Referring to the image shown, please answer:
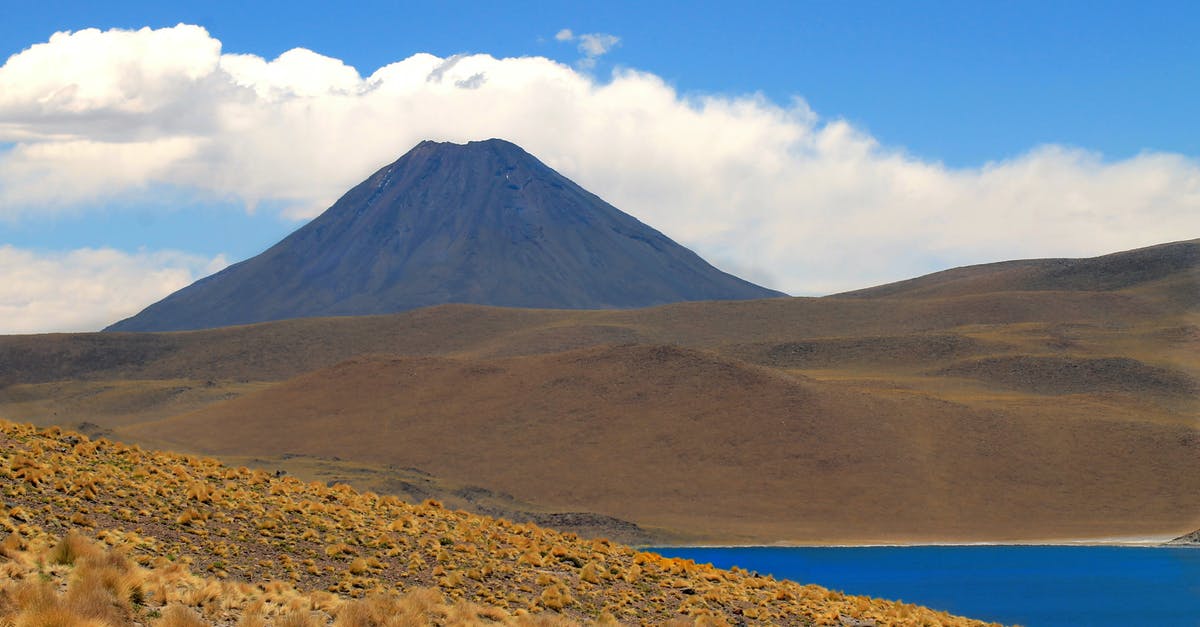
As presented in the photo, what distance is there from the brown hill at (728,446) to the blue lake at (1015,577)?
664 cm

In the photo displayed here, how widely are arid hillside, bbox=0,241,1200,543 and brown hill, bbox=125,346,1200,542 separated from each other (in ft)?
0.75

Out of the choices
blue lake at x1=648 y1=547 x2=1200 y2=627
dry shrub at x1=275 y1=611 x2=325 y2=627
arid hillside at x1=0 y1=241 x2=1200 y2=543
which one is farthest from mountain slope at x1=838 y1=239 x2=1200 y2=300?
dry shrub at x1=275 y1=611 x2=325 y2=627

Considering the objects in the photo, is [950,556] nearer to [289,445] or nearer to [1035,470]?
[1035,470]

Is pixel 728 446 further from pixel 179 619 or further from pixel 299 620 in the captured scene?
pixel 179 619

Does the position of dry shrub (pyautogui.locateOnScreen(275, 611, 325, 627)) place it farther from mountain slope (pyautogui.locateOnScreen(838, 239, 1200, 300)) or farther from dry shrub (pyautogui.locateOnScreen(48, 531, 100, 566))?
mountain slope (pyautogui.locateOnScreen(838, 239, 1200, 300))

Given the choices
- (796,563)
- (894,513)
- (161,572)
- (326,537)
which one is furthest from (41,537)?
(894,513)

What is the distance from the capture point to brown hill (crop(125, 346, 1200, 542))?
8031 cm

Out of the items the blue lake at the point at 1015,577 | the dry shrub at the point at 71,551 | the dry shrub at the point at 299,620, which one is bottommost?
the blue lake at the point at 1015,577

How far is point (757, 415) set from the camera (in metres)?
95.9

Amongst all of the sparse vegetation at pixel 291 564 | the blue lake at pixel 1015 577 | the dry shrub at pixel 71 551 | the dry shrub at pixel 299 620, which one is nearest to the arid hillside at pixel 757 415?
the blue lake at pixel 1015 577

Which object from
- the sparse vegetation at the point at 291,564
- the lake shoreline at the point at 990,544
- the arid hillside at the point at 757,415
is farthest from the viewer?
the arid hillside at the point at 757,415

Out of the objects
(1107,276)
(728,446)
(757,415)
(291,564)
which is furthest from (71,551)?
(1107,276)

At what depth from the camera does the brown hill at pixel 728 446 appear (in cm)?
8031

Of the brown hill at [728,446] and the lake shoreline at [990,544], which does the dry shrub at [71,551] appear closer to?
the lake shoreline at [990,544]
